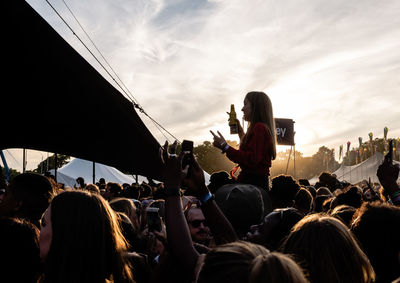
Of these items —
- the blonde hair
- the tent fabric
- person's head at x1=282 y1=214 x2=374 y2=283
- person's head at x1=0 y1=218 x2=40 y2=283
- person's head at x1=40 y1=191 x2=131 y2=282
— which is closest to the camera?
the blonde hair

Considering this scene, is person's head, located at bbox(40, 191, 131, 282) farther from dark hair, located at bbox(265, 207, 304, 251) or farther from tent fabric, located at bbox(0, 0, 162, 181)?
tent fabric, located at bbox(0, 0, 162, 181)

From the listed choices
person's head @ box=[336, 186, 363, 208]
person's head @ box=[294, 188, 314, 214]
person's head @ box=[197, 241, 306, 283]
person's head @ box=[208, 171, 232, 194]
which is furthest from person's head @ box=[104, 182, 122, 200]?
person's head @ box=[197, 241, 306, 283]

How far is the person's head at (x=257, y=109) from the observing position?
332cm

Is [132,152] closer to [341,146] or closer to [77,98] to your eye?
[77,98]

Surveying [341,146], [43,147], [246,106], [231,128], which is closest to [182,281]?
[246,106]

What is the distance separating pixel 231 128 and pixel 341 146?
6087 centimetres

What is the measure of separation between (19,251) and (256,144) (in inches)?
77.9

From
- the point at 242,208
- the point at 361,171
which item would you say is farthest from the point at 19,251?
the point at 361,171

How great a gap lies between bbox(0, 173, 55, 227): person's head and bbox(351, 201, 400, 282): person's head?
2500 mm

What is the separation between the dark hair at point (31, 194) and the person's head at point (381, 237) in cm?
249

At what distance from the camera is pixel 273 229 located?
7.17ft

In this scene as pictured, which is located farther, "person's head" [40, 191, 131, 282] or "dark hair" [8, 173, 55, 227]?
"dark hair" [8, 173, 55, 227]

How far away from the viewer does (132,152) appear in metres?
6.57

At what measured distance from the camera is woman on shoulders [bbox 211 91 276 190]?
10.3 feet
